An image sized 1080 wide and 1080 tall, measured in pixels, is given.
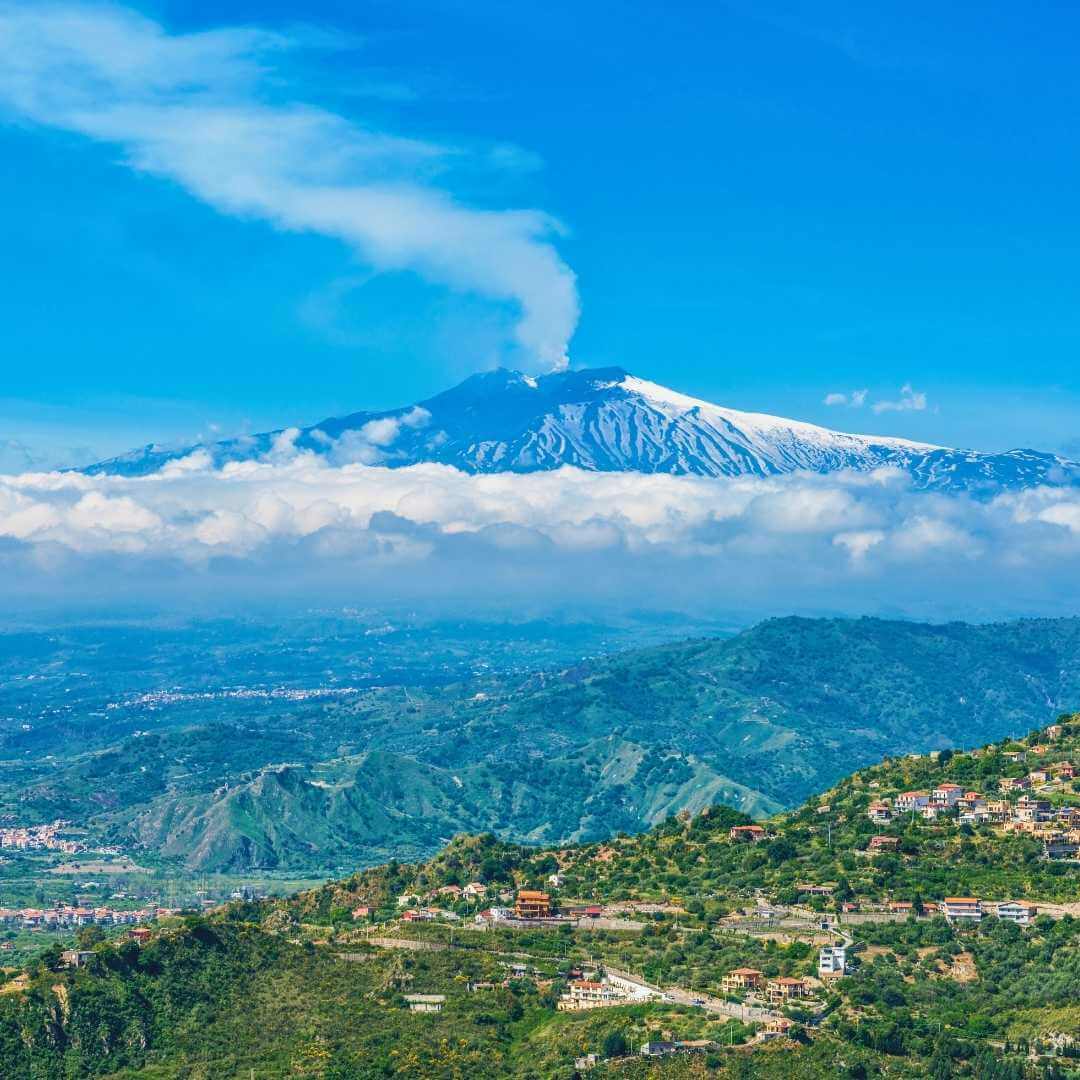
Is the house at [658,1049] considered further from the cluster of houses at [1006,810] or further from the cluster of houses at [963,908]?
the cluster of houses at [1006,810]

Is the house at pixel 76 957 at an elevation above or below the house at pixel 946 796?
below

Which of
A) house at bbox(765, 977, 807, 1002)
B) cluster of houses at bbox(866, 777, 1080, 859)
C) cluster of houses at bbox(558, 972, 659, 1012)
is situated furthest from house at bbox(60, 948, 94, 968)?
cluster of houses at bbox(866, 777, 1080, 859)

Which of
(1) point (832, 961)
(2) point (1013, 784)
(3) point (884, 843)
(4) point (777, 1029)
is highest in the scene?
(2) point (1013, 784)

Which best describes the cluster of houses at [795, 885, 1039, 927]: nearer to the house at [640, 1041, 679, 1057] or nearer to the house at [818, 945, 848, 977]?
the house at [818, 945, 848, 977]

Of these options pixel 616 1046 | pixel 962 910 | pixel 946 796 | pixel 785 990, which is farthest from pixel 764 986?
pixel 946 796

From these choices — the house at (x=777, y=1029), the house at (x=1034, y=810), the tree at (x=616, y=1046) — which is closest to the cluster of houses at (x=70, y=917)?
the house at (x=1034, y=810)

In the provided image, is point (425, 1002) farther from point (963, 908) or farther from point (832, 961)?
point (963, 908)
